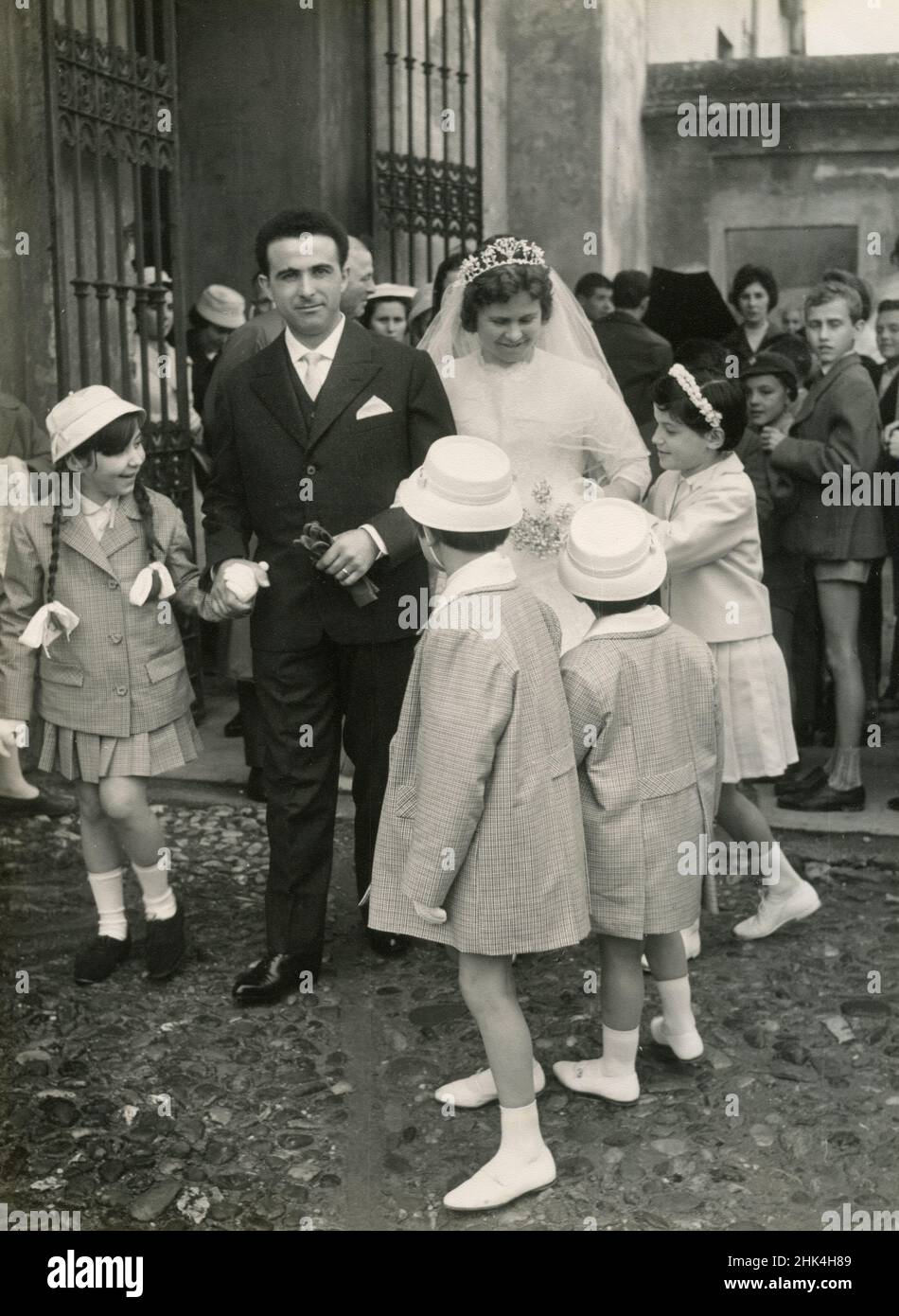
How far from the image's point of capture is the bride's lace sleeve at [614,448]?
4.55 m

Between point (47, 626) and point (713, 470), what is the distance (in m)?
1.89

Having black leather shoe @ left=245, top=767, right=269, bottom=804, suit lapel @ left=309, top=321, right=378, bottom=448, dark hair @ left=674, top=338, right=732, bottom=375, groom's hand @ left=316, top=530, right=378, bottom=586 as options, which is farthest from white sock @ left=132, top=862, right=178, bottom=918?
dark hair @ left=674, top=338, right=732, bottom=375

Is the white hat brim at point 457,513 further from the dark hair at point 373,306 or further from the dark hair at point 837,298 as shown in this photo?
the dark hair at point 373,306

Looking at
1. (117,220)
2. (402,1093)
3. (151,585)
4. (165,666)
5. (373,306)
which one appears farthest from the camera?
(373,306)

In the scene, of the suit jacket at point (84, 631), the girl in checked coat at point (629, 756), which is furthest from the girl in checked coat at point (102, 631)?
the girl in checked coat at point (629, 756)

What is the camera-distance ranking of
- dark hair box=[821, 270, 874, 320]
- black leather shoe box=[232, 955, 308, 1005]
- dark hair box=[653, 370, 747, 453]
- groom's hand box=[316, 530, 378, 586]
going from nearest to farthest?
groom's hand box=[316, 530, 378, 586] < black leather shoe box=[232, 955, 308, 1005] < dark hair box=[653, 370, 747, 453] < dark hair box=[821, 270, 874, 320]

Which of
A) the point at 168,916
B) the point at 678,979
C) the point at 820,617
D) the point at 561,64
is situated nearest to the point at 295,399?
the point at 168,916

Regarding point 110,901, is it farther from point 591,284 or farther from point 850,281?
point 591,284

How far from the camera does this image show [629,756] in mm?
3527

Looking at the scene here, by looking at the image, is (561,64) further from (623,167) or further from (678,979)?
(678,979)

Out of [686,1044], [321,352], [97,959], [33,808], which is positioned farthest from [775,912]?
[33,808]

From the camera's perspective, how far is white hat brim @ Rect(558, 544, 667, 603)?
11.6ft

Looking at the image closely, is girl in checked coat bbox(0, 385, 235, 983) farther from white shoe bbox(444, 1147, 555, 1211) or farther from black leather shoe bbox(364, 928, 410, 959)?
white shoe bbox(444, 1147, 555, 1211)

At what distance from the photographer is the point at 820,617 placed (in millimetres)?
6277
